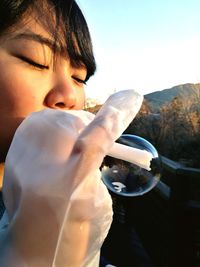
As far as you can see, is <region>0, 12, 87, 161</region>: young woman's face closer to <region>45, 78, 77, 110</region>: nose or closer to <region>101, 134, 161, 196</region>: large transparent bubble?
<region>45, 78, 77, 110</region>: nose

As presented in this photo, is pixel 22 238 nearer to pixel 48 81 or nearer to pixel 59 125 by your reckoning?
pixel 59 125

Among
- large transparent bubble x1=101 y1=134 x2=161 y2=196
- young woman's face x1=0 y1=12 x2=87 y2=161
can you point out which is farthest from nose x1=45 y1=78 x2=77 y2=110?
large transparent bubble x1=101 y1=134 x2=161 y2=196

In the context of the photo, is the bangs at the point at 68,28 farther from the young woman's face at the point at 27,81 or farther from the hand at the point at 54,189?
the hand at the point at 54,189

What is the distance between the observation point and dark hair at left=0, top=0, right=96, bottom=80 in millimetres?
1059

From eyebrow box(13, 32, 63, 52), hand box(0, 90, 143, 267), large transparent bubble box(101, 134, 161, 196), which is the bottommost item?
large transparent bubble box(101, 134, 161, 196)

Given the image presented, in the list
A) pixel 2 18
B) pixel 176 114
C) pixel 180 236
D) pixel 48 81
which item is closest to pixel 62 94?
pixel 48 81

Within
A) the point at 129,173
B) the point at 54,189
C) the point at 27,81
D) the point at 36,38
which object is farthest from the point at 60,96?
the point at 129,173

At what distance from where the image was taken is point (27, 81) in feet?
3.06

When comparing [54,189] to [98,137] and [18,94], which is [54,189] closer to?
[98,137]

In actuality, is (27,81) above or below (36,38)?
below

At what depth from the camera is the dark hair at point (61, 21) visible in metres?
1.06

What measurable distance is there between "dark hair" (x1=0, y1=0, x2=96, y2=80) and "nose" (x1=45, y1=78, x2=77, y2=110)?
0.60ft

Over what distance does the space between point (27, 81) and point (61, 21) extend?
0.36 meters

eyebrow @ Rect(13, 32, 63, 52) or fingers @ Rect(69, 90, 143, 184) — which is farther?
eyebrow @ Rect(13, 32, 63, 52)
